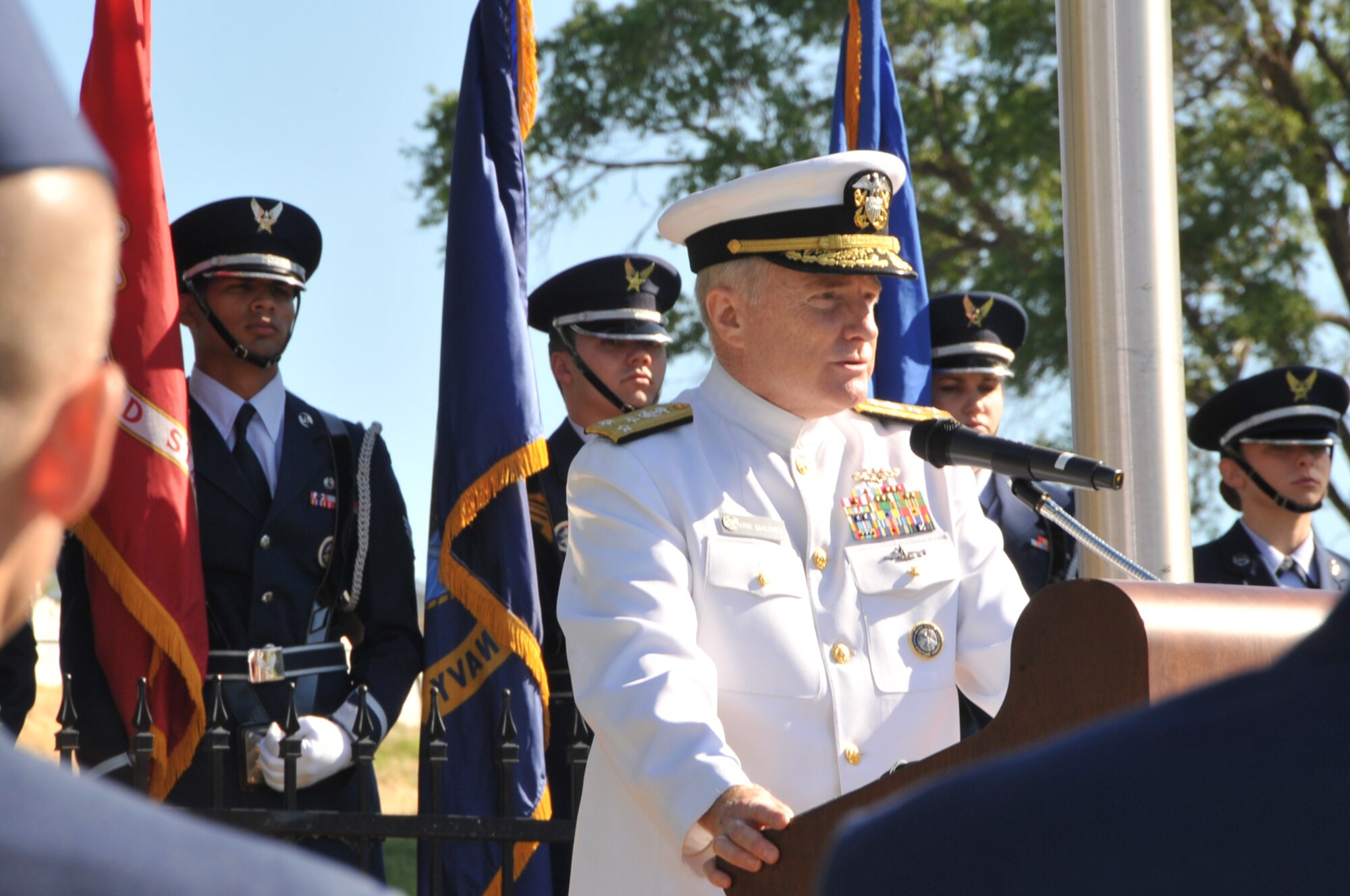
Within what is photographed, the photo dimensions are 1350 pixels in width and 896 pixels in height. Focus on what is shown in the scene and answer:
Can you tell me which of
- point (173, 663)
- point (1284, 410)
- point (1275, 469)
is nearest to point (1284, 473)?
point (1275, 469)

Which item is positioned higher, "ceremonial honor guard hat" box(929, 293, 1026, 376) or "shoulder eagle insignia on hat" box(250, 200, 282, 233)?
"shoulder eagle insignia on hat" box(250, 200, 282, 233)

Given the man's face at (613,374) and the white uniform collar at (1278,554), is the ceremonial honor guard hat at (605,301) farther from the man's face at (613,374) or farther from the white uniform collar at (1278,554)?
the white uniform collar at (1278,554)

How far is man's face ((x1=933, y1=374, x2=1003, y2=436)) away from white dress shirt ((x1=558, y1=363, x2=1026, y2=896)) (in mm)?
2554

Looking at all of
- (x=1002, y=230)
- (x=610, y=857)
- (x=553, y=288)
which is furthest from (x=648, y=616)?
(x=1002, y=230)

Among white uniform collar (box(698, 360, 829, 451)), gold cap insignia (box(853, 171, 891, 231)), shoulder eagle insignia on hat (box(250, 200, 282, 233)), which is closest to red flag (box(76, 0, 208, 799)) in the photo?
shoulder eagle insignia on hat (box(250, 200, 282, 233))

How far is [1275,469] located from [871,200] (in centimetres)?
317

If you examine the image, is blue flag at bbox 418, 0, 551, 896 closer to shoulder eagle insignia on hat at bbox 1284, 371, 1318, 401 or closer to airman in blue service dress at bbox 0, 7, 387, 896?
shoulder eagle insignia on hat at bbox 1284, 371, 1318, 401

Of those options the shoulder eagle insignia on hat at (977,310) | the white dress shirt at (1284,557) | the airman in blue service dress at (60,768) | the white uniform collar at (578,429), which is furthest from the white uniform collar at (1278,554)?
the airman in blue service dress at (60,768)

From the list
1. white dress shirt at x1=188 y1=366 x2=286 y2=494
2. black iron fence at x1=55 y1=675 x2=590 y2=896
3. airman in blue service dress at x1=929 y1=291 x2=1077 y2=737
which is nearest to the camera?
black iron fence at x1=55 y1=675 x2=590 y2=896

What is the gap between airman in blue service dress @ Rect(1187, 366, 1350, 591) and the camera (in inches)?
222

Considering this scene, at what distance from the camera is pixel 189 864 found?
27.0 inches

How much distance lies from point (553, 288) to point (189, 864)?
15.5 ft

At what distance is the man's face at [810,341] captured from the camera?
3082 mm

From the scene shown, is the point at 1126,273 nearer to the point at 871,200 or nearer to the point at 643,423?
the point at 871,200
